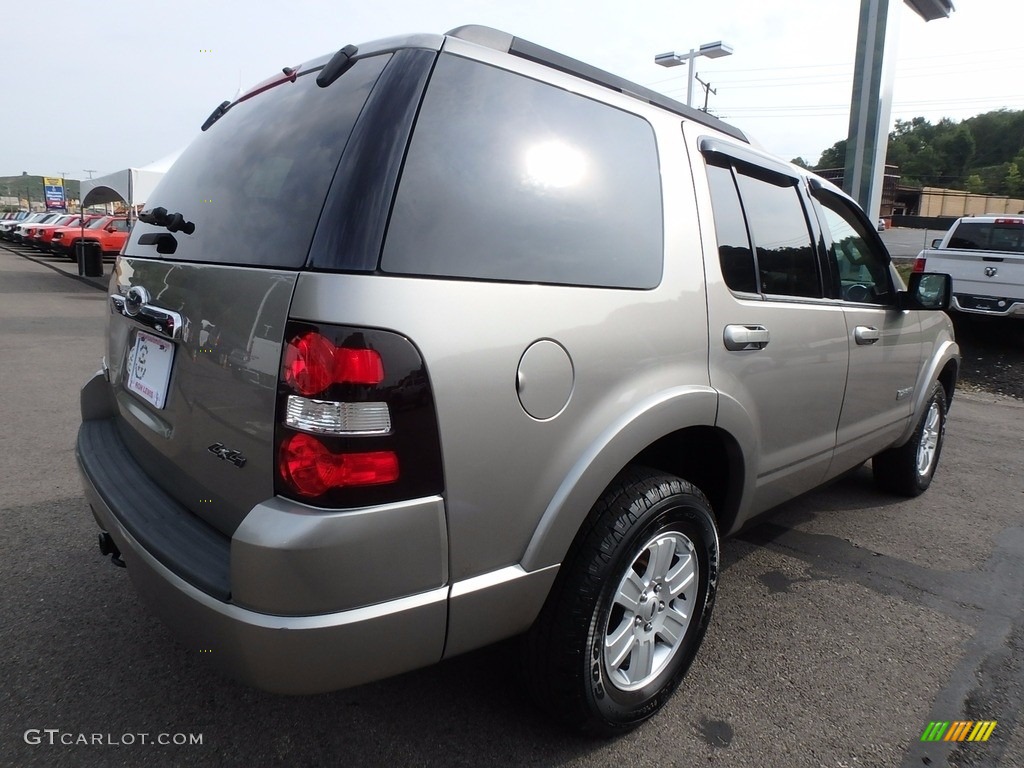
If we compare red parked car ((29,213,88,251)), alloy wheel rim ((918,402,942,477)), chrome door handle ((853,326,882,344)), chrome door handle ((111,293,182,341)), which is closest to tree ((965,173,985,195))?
red parked car ((29,213,88,251))

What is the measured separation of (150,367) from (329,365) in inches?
34.2

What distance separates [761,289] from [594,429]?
1.05 meters

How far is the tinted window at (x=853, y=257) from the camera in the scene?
3045 millimetres

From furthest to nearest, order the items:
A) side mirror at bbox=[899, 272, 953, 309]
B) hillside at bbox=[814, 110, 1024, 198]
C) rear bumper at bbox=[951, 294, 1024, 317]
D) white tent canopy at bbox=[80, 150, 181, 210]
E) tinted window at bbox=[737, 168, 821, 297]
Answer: hillside at bbox=[814, 110, 1024, 198] < white tent canopy at bbox=[80, 150, 181, 210] < rear bumper at bbox=[951, 294, 1024, 317] < side mirror at bbox=[899, 272, 953, 309] < tinted window at bbox=[737, 168, 821, 297]

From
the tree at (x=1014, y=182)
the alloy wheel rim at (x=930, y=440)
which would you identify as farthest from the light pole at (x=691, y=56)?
the tree at (x=1014, y=182)

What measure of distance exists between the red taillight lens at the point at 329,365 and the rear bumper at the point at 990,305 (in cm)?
969

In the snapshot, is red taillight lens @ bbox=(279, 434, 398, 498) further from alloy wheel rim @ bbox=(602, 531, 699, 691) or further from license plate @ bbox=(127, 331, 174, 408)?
alloy wheel rim @ bbox=(602, 531, 699, 691)

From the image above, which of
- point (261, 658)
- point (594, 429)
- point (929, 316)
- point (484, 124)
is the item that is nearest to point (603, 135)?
point (484, 124)

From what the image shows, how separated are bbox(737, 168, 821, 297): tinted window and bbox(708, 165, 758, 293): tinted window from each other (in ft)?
0.21

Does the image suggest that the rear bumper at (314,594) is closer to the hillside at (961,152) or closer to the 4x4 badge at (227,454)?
the 4x4 badge at (227,454)

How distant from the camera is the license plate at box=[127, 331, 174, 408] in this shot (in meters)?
1.87

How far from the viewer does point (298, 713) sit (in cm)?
208

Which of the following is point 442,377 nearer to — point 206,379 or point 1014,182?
point 206,379

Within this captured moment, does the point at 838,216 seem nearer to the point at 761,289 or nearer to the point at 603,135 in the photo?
the point at 761,289
